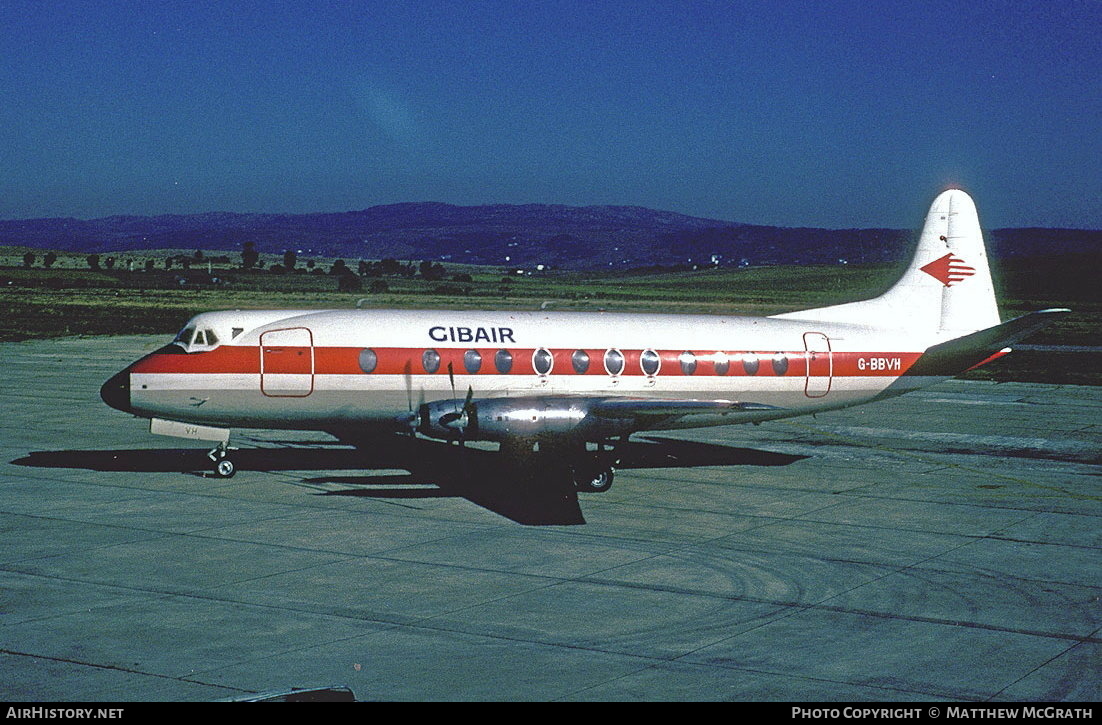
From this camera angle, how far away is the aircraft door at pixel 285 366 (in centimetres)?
2756

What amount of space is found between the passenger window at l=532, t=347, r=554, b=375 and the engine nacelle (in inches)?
117

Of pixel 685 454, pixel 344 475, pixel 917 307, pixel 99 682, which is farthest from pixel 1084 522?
pixel 99 682

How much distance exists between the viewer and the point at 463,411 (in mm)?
25719

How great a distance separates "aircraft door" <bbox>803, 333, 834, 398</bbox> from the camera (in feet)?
103

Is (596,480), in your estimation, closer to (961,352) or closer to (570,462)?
(570,462)

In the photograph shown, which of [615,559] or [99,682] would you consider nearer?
[99,682]

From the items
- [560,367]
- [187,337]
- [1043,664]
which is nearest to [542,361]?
[560,367]

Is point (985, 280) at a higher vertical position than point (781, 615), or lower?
higher

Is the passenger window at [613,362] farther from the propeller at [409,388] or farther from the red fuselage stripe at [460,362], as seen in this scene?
the propeller at [409,388]

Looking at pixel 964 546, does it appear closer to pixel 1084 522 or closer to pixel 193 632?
pixel 1084 522

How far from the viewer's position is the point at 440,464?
103ft

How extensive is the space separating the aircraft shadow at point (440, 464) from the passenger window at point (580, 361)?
2684 mm

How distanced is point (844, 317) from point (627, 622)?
→ 58.5 ft

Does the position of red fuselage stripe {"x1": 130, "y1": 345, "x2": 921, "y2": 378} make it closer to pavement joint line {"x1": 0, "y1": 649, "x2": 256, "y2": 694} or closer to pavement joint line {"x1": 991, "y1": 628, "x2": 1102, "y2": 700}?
pavement joint line {"x1": 0, "y1": 649, "x2": 256, "y2": 694}
